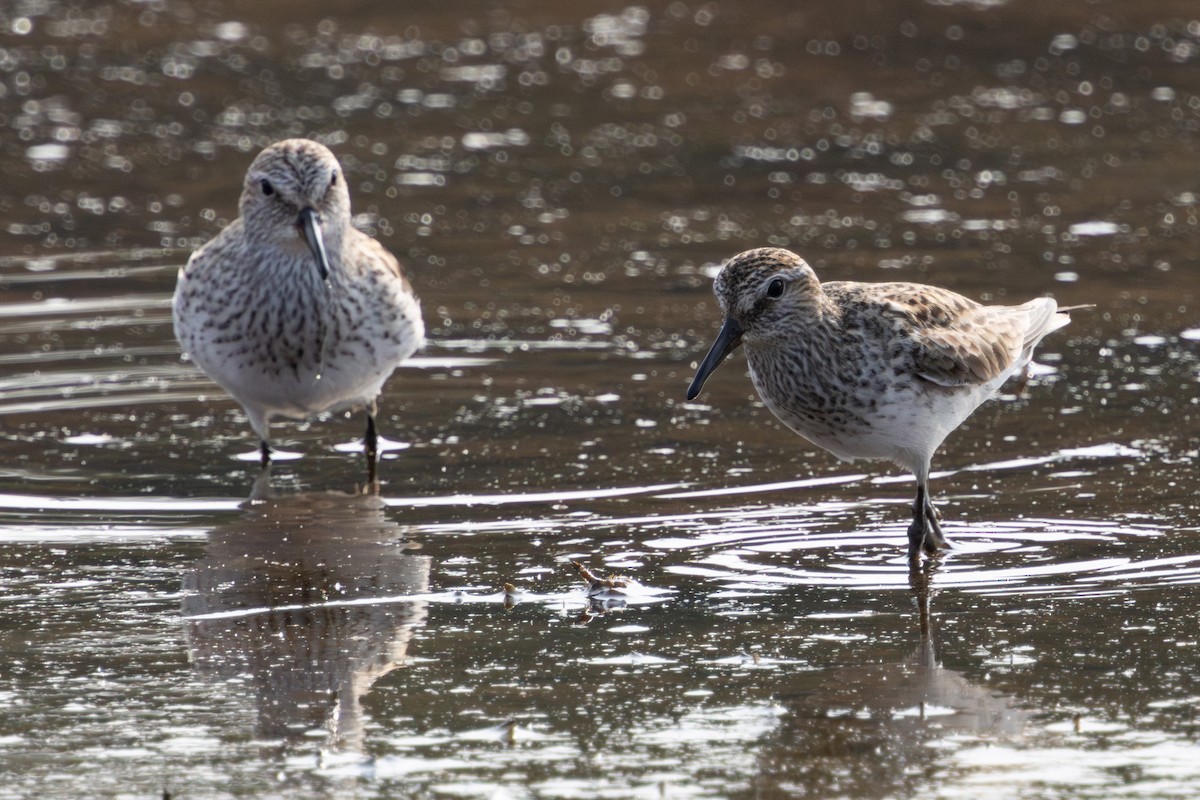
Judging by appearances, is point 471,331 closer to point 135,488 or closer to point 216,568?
point 135,488

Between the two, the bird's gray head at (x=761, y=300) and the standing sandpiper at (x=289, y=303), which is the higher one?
the bird's gray head at (x=761, y=300)

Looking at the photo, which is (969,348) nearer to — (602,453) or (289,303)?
(602,453)

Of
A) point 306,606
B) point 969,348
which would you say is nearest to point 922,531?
point 969,348

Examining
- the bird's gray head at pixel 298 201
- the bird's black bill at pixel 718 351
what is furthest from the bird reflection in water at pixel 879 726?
the bird's gray head at pixel 298 201

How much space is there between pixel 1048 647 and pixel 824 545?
1320 mm

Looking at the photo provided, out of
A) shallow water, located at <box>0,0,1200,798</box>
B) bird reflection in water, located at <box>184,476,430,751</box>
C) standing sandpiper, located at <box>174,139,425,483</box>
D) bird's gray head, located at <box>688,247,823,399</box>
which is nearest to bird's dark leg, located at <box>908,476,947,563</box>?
shallow water, located at <box>0,0,1200,798</box>

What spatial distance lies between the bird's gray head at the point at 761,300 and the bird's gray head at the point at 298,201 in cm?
185

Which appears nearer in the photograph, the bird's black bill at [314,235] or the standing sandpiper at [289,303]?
the bird's black bill at [314,235]

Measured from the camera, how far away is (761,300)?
680 centimetres

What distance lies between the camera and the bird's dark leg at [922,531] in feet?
22.3

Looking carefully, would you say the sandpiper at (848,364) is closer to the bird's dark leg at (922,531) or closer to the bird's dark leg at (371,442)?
the bird's dark leg at (922,531)

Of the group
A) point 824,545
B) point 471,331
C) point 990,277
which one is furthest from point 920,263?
point 824,545

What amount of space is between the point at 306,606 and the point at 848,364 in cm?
216

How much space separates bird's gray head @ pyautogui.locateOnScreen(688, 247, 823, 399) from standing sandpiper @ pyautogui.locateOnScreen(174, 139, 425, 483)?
197cm
